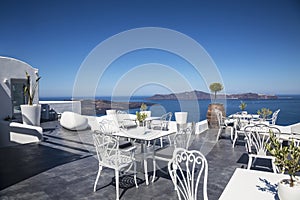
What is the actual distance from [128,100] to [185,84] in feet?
8.36

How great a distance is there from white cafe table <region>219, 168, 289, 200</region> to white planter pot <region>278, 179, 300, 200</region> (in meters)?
0.13

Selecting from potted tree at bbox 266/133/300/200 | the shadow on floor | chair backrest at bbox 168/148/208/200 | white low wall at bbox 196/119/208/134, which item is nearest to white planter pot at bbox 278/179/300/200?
potted tree at bbox 266/133/300/200

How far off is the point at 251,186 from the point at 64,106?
1004 cm

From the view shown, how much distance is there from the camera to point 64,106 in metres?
10.1

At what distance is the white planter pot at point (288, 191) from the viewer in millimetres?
1048

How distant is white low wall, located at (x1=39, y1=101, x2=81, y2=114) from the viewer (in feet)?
31.6

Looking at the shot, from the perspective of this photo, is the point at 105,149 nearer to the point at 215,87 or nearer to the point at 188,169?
the point at 188,169

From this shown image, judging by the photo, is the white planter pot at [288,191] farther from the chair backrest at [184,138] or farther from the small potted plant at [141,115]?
the small potted plant at [141,115]

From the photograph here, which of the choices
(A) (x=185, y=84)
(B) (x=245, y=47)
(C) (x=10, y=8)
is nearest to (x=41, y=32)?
(C) (x=10, y=8)

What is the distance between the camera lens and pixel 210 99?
25.0 feet

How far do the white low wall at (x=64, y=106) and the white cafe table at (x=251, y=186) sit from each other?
9.54 m

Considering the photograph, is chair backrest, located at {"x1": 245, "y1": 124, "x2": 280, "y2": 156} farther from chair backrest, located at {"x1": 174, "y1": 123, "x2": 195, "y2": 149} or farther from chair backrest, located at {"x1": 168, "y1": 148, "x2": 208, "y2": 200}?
chair backrest, located at {"x1": 168, "y1": 148, "x2": 208, "y2": 200}

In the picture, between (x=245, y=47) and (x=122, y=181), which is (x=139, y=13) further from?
(x=122, y=181)

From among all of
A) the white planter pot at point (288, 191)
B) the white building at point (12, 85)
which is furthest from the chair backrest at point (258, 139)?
the white building at point (12, 85)
